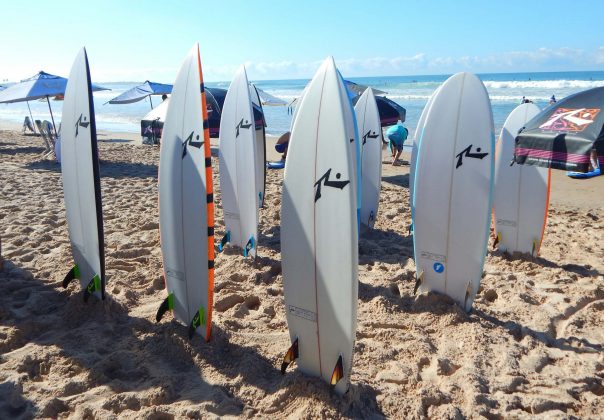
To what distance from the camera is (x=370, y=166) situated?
19.6 feet

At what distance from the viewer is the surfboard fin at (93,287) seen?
3535 millimetres

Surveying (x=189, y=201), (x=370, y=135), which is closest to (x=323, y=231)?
(x=189, y=201)

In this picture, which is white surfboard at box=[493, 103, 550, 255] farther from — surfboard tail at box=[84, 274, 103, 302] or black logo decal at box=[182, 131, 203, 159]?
surfboard tail at box=[84, 274, 103, 302]

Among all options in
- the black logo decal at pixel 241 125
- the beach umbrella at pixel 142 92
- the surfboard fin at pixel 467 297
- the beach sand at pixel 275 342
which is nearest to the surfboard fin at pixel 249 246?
the beach sand at pixel 275 342

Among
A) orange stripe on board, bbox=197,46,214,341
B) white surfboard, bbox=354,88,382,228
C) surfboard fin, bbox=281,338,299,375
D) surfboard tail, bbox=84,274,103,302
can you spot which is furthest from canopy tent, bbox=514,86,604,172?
surfboard tail, bbox=84,274,103,302

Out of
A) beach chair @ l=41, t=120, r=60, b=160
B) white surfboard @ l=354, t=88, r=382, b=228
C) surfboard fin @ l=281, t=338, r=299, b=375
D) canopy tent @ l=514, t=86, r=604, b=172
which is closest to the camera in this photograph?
surfboard fin @ l=281, t=338, r=299, b=375

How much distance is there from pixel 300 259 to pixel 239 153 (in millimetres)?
2302

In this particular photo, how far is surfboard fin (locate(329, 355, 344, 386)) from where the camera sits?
101 inches

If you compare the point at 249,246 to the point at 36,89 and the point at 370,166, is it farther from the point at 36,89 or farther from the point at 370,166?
the point at 36,89

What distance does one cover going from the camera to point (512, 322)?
360 centimetres

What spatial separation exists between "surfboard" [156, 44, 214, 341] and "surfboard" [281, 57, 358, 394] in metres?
0.64

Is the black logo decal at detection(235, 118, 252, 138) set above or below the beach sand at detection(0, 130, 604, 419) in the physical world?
above

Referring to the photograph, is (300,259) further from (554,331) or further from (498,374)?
(554,331)

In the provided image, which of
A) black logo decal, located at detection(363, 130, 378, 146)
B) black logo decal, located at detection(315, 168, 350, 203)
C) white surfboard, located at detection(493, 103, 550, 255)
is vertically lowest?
white surfboard, located at detection(493, 103, 550, 255)
